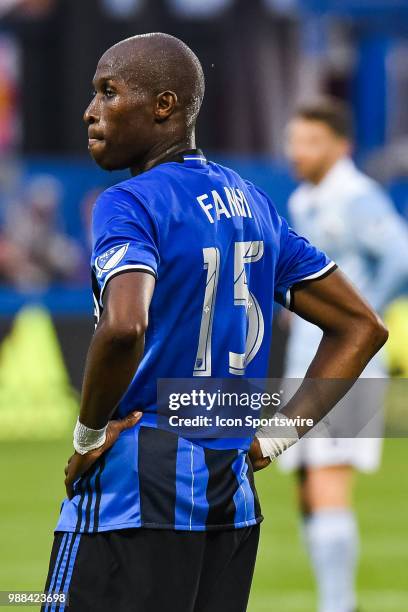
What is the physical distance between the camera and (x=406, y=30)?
722 inches

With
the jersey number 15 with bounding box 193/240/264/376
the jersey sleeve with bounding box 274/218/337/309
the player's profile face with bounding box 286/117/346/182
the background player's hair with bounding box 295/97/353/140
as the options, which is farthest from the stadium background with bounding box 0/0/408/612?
the jersey number 15 with bounding box 193/240/264/376

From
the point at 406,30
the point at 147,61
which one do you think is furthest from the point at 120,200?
the point at 406,30

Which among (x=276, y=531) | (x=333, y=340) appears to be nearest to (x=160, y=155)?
(x=333, y=340)

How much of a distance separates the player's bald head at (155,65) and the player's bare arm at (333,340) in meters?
0.61

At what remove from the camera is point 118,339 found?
3199 mm

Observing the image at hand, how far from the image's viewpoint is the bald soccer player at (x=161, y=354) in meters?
3.35

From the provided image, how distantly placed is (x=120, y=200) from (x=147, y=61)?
372mm

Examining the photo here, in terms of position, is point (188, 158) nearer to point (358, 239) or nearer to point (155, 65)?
point (155, 65)

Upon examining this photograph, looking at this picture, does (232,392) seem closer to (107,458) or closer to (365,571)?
(107,458)

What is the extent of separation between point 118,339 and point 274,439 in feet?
2.38

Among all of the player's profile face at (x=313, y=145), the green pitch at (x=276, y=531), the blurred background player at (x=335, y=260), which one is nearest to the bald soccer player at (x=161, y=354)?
the blurred background player at (x=335, y=260)

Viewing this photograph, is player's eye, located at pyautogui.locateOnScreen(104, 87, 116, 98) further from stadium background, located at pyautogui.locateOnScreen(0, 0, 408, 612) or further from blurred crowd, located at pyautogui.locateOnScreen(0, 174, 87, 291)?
blurred crowd, located at pyautogui.locateOnScreen(0, 174, 87, 291)

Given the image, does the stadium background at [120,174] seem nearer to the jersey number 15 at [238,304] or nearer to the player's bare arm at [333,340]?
the player's bare arm at [333,340]

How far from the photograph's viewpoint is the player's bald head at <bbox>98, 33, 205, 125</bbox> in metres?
3.49
